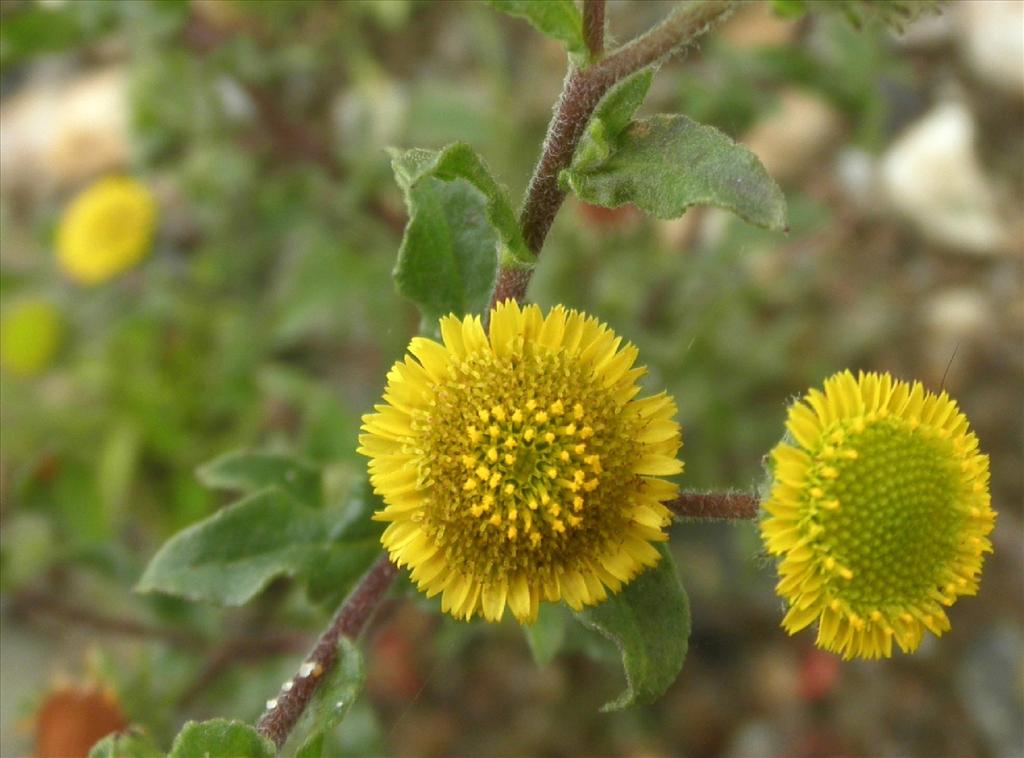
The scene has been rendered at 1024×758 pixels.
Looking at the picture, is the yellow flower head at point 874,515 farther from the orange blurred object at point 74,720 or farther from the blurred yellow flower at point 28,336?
the blurred yellow flower at point 28,336

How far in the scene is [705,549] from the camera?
292 centimetres

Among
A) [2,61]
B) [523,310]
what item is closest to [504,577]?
[523,310]

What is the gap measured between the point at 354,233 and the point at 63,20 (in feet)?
3.34

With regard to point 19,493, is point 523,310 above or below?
above

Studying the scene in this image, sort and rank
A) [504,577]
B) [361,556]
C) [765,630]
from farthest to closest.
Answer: [765,630] → [361,556] → [504,577]

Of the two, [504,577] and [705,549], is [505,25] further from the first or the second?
[504,577]

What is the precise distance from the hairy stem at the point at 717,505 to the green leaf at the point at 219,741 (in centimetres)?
61

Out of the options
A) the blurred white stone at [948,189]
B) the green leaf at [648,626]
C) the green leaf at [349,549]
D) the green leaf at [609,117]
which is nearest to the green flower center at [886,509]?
the green leaf at [648,626]

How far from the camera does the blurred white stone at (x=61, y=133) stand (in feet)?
13.5

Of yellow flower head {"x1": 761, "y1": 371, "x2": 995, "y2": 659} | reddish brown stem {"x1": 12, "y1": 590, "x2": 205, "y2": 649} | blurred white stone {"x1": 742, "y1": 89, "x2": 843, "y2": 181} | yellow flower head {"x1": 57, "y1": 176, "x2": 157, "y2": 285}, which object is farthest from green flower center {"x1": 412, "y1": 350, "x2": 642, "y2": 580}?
blurred white stone {"x1": 742, "y1": 89, "x2": 843, "y2": 181}

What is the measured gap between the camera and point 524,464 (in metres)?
1.26

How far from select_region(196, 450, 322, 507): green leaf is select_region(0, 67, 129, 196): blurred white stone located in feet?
8.51

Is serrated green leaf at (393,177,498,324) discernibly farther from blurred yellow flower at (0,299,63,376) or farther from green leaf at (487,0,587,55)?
blurred yellow flower at (0,299,63,376)

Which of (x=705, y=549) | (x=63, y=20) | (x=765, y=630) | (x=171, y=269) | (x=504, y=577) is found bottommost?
(x=765, y=630)
